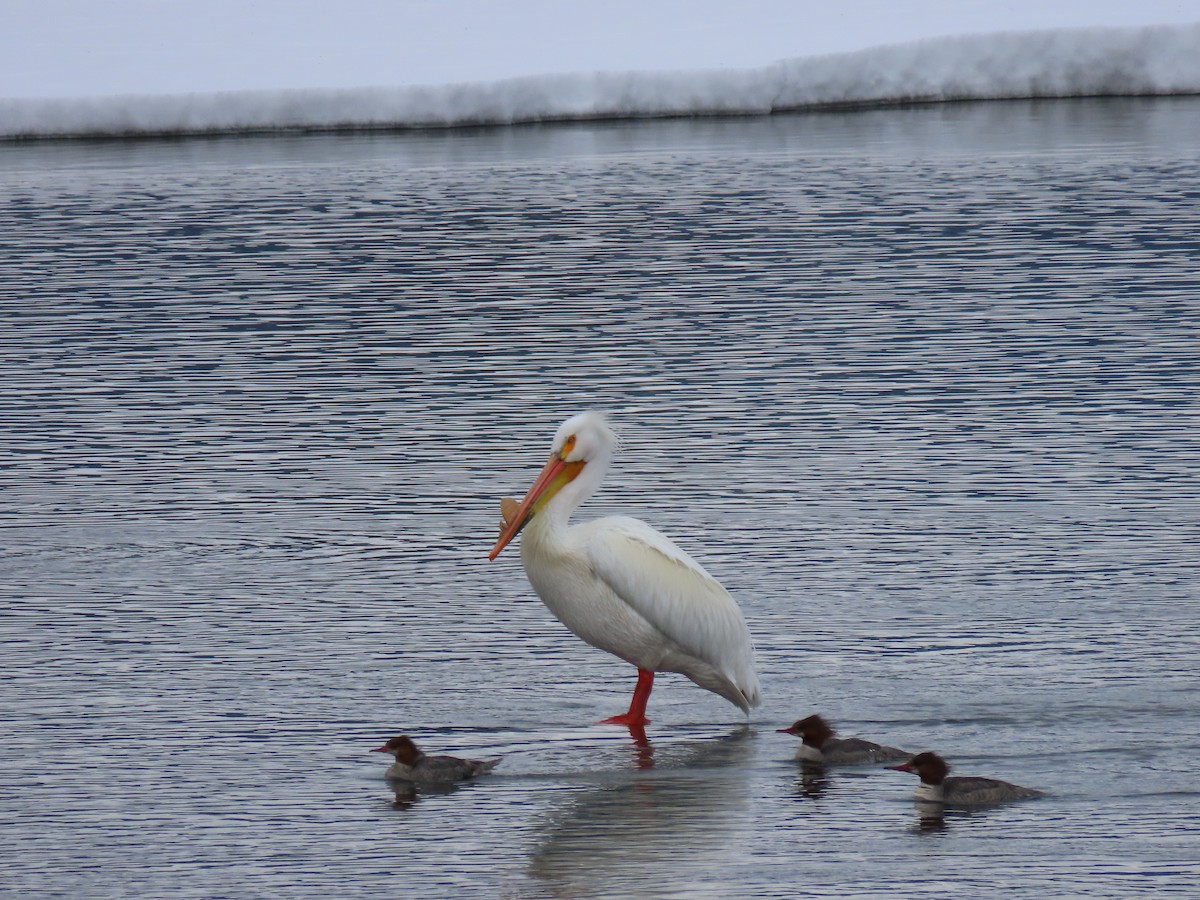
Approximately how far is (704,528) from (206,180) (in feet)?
50.1

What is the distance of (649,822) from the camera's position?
5809 mm

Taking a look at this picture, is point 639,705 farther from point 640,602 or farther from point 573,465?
point 573,465

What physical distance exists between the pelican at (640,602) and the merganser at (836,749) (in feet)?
1.85

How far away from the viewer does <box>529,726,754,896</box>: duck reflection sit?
5383mm

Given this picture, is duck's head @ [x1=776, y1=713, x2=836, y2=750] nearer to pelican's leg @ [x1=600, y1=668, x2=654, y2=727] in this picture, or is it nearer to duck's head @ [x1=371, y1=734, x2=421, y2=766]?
pelican's leg @ [x1=600, y1=668, x2=654, y2=727]

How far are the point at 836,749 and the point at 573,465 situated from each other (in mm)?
1614

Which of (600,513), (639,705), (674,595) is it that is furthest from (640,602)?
(600,513)

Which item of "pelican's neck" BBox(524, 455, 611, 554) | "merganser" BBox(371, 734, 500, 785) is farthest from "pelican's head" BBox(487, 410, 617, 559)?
"merganser" BBox(371, 734, 500, 785)

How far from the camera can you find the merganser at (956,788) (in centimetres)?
571

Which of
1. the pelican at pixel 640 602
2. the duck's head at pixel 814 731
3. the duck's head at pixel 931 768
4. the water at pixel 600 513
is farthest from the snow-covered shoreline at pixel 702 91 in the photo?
the duck's head at pixel 931 768

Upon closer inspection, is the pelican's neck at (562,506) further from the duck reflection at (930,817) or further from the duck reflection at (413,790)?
the duck reflection at (930,817)

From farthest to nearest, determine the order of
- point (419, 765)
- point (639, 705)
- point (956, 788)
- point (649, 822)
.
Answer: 1. point (639, 705)
2. point (419, 765)
3. point (649, 822)
4. point (956, 788)

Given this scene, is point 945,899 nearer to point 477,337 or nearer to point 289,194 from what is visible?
point 477,337

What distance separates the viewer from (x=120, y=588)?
8273mm
